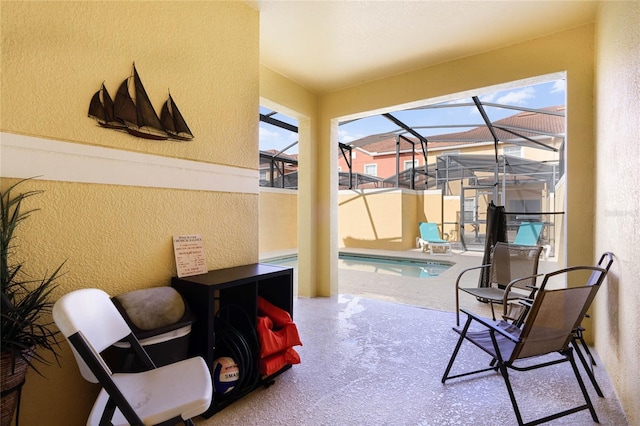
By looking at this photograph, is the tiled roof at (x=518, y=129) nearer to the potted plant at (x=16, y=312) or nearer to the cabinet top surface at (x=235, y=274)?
the cabinet top surface at (x=235, y=274)

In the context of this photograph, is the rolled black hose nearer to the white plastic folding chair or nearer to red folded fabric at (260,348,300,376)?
red folded fabric at (260,348,300,376)

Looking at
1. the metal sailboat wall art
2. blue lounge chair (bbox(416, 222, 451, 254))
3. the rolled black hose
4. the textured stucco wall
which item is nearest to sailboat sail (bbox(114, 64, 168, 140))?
the metal sailboat wall art

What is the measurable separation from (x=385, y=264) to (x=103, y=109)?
291 inches

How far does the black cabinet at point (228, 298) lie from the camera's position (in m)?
1.83

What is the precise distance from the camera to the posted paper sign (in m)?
2.08

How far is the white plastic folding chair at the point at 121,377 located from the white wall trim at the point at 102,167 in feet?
2.11

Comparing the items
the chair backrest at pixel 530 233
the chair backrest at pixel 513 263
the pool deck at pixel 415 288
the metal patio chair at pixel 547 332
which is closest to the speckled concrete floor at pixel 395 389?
the metal patio chair at pixel 547 332

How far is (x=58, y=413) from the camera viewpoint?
1.58 m

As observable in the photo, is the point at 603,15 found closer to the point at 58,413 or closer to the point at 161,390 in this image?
the point at 161,390

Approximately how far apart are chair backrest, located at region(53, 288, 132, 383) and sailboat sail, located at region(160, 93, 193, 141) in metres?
1.07

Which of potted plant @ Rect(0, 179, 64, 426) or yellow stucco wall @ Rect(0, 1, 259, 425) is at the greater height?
yellow stucco wall @ Rect(0, 1, 259, 425)

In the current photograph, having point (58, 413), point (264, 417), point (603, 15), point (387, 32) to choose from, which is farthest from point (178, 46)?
point (603, 15)

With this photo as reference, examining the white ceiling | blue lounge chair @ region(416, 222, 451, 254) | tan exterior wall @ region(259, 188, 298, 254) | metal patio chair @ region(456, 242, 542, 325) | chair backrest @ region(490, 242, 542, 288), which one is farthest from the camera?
tan exterior wall @ region(259, 188, 298, 254)

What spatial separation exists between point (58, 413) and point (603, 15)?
4.45 meters
